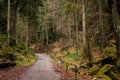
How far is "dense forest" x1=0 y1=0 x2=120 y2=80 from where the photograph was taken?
16.1 meters

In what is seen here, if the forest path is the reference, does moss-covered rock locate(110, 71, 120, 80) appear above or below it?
above

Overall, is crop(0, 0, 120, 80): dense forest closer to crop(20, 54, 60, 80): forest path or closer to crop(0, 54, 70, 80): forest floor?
crop(0, 54, 70, 80): forest floor

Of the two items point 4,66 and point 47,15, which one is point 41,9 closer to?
point 47,15

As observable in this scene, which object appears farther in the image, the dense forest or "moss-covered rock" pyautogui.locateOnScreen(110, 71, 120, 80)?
the dense forest

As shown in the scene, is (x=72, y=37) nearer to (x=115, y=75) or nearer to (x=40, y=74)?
(x=40, y=74)

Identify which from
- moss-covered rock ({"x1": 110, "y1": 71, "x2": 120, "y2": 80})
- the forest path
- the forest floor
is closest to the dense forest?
moss-covered rock ({"x1": 110, "y1": 71, "x2": 120, "y2": 80})

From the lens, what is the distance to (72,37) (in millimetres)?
51469

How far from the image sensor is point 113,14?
15.0 meters

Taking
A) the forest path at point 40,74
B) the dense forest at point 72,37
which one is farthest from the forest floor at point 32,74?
the dense forest at point 72,37

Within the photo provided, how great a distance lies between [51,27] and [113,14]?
5346cm

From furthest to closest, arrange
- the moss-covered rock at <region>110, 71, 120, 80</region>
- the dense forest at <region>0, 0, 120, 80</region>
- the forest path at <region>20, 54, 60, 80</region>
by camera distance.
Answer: the dense forest at <region>0, 0, 120, 80</region> → the forest path at <region>20, 54, 60, 80</region> → the moss-covered rock at <region>110, 71, 120, 80</region>

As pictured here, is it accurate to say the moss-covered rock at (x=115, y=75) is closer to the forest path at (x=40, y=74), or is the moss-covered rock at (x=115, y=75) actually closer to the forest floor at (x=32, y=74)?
the forest floor at (x=32, y=74)

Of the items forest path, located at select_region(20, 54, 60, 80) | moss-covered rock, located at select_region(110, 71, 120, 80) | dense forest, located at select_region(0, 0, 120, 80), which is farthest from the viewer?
dense forest, located at select_region(0, 0, 120, 80)

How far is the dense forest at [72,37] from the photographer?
16.1 meters
